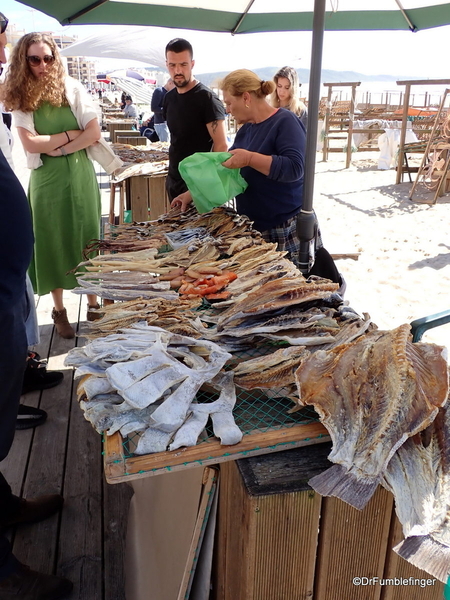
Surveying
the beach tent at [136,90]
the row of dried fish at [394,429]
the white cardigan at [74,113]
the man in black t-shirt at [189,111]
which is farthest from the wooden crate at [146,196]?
the beach tent at [136,90]

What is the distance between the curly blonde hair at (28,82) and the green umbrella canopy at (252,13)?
30 cm

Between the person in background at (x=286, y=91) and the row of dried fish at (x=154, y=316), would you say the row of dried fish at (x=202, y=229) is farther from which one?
the person in background at (x=286, y=91)

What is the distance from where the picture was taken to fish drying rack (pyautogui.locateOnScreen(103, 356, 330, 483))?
1312 millimetres

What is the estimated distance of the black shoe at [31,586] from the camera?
2094 mm

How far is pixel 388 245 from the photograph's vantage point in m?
7.98

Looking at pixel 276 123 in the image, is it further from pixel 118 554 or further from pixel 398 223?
pixel 398 223

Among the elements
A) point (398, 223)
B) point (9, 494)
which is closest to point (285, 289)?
point (9, 494)

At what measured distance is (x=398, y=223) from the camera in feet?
30.7

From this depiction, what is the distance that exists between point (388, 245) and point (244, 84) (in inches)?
210

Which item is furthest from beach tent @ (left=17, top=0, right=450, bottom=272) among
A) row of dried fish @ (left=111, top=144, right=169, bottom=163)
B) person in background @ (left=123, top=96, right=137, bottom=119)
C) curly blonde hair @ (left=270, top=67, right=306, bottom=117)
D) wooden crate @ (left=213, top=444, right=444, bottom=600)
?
person in background @ (left=123, top=96, right=137, bottom=119)

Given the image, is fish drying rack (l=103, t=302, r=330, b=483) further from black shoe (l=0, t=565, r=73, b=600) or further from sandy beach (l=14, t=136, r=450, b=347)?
sandy beach (l=14, t=136, r=450, b=347)

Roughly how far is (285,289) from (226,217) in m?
1.49

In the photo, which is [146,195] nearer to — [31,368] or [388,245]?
[31,368]

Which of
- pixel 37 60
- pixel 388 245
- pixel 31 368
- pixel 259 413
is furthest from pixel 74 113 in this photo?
pixel 388 245
